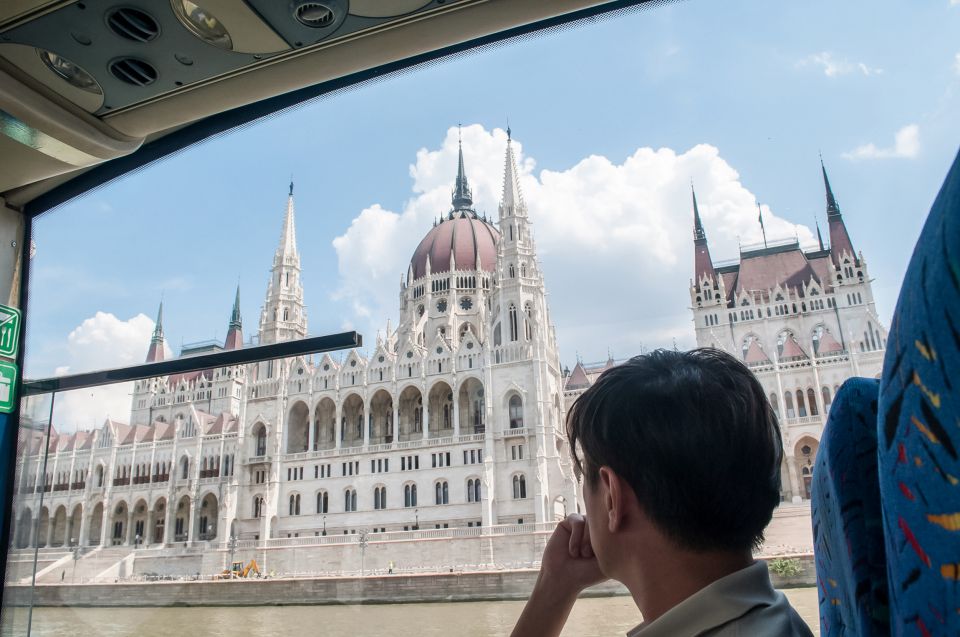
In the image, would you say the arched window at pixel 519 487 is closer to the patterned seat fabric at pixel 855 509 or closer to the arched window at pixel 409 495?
the arched window at pixel 409 495

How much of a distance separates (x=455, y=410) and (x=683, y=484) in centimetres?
1975

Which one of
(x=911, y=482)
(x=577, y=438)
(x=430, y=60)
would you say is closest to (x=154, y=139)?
(x=430, y=60)

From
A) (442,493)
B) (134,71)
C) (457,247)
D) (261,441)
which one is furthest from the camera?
(457,247)

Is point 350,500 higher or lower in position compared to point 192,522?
higher

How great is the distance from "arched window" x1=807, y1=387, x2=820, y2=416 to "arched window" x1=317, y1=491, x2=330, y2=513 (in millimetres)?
13720

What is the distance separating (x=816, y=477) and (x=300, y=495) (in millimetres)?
21366

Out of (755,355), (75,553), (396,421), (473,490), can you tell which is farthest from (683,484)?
(396,421)

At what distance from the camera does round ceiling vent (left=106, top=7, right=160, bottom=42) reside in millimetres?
1238

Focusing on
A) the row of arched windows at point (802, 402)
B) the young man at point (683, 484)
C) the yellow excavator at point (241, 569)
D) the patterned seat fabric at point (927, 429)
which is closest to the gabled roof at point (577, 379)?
the row of arched windows at point (802, 402)

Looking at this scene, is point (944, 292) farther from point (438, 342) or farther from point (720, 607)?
point (438, 342)

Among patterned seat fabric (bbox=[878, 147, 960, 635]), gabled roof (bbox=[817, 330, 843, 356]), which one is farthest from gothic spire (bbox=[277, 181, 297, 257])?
gabled roof (bbox=[817, 330, 843, 356])

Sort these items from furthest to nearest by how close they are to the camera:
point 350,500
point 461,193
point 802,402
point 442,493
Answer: point 461,193, point 350,500, point 442,493, point 802,402

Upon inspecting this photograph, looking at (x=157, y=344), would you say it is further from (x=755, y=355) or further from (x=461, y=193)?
(x=461, y=193)

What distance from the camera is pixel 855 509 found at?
536mm
